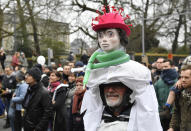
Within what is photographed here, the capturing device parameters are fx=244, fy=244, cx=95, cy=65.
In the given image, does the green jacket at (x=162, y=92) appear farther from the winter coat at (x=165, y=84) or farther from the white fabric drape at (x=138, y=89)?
the white fabric drape at (x=138, y=89)

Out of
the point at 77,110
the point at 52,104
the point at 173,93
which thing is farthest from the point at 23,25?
the point at 173,93

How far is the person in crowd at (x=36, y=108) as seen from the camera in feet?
14.7

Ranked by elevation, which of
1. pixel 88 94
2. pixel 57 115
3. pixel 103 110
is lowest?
pixel 57 115

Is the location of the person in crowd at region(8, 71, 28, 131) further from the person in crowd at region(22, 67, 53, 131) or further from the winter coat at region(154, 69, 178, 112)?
the winter coat at region(154, 69, 178, 112)

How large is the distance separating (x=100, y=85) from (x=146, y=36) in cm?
1663

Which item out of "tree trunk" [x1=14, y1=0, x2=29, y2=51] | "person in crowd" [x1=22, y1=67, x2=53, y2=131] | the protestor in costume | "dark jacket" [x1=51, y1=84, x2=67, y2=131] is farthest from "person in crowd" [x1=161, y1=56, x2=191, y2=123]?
"tree trunk" [x1=14, y1=0, x2=29, y2=51]

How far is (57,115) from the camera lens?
4773 mm

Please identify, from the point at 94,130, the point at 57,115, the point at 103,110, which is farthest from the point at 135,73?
the point at 57,115

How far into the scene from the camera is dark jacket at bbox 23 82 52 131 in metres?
4.48

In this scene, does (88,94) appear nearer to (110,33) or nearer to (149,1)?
(110,33)

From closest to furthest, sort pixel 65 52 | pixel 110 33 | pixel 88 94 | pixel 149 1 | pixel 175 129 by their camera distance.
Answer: pixel 110 33, pixel 88 94, pixel 175 129, pixel 149 1, pixel 65 52

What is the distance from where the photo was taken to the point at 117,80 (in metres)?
2.37

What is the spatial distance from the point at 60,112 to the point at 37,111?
467 millimetres

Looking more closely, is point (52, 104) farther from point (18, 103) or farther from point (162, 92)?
point (162, 92)
